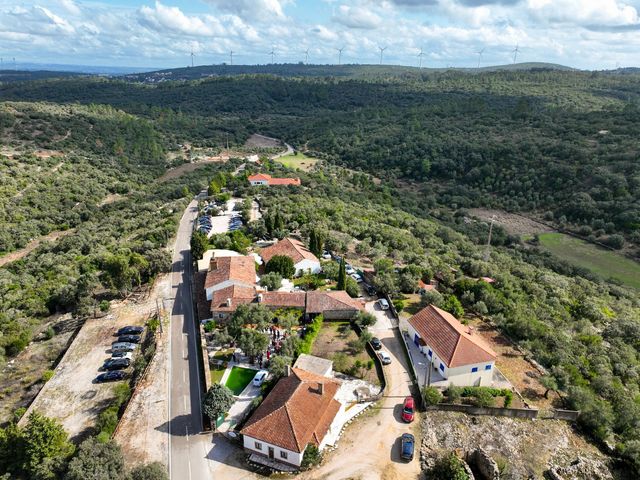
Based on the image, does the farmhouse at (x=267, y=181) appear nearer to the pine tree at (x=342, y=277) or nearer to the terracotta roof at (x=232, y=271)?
the terracotta roof at (x=232, y=271)

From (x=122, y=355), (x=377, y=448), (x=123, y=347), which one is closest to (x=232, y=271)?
(x=123, y=347)

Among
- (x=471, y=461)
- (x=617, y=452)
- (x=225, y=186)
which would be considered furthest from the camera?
(x=225, y=186)

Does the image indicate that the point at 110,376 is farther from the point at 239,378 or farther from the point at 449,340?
the point at 449,340

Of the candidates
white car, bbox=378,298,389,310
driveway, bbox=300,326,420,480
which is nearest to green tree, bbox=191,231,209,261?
white car, bbox=378,298,389,310

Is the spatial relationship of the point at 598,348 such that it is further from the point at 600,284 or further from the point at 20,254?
the point at 20,254

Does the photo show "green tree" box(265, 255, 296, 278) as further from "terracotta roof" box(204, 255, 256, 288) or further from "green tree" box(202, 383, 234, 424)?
"green tree" box(202, 383, 234, 424)

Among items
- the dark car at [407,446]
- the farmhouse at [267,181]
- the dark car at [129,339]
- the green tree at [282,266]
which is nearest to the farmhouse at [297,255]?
the green tree at [282,266]

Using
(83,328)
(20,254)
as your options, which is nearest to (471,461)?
(83,328)
